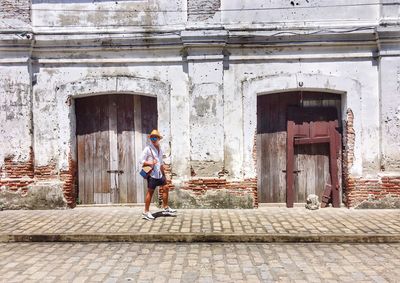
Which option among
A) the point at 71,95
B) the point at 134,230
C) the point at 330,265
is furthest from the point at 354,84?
the point at 71,95

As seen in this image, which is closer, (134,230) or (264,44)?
(134,230)

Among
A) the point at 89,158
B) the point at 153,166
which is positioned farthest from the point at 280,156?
the point at 89,158

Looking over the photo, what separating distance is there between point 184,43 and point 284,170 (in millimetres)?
3537

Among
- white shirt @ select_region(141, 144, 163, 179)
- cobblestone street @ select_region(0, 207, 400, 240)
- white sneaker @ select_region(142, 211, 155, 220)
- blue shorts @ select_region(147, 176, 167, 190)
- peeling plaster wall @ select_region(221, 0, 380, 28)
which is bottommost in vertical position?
cobblestone street @ select_region(0, 207, 400, 240)

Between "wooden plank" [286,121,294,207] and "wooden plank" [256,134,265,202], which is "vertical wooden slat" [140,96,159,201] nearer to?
"wooden plank" [256,134,265,202]

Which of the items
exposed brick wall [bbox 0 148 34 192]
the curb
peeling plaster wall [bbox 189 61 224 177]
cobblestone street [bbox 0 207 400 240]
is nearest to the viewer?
the curb

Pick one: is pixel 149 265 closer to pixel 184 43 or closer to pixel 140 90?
pixel 140 90

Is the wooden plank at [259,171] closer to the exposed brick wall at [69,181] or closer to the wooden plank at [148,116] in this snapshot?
the wooden plank at [148,116]

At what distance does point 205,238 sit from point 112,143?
348cm

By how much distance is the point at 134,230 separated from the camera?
20.4ft

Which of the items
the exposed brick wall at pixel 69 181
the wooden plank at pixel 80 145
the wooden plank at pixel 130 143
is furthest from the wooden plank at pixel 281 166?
the exposed brick wall at pixel 69 181

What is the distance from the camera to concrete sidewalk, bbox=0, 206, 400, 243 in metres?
5.91

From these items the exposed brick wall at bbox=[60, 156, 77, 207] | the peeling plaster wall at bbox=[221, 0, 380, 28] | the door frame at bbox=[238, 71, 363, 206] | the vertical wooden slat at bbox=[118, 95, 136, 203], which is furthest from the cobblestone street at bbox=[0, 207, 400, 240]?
the peeling plaster wall at bbox=[221, 0, 380, 28]

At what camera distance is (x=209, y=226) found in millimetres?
6375
